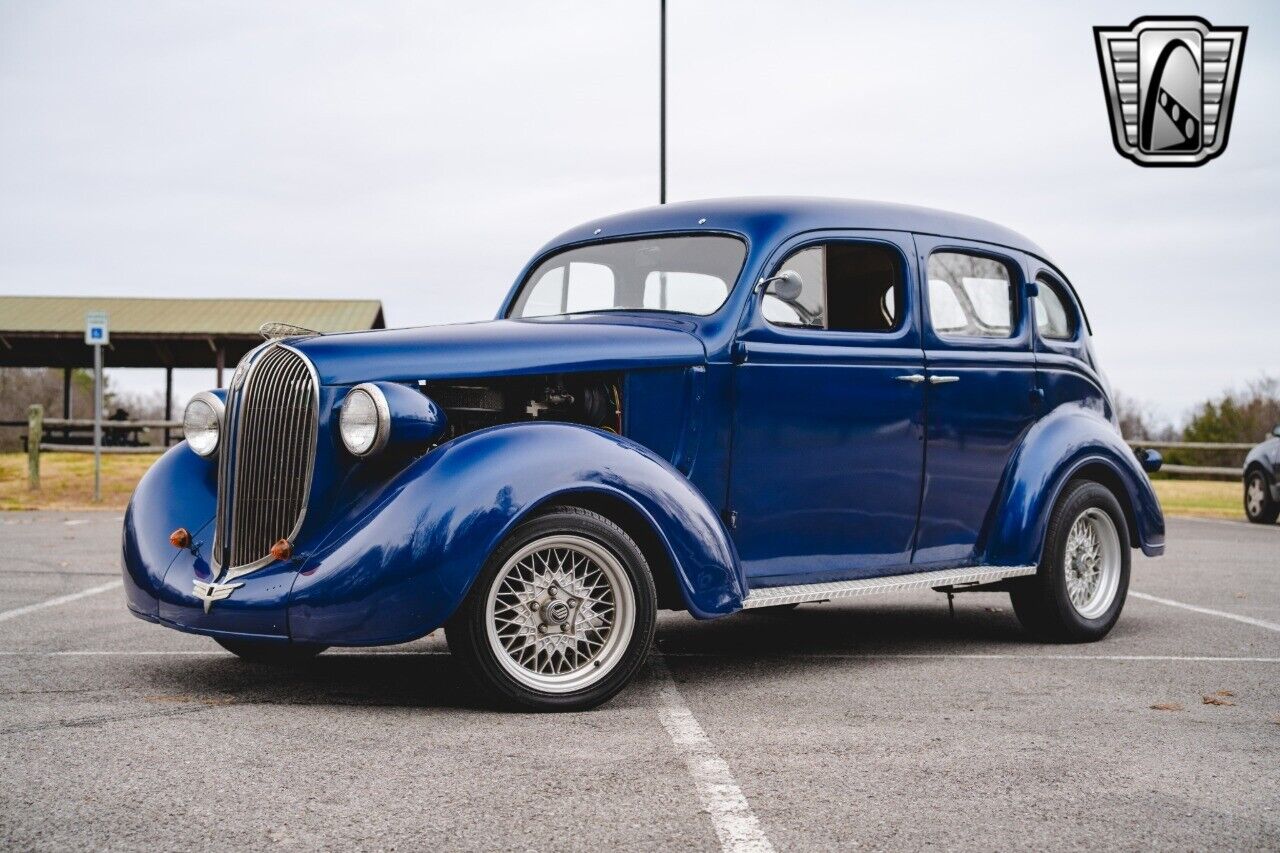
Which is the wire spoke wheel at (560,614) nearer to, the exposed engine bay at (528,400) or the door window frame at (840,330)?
the exposed engine bay at (528,400)

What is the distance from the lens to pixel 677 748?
13.8 ft

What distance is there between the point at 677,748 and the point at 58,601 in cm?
509

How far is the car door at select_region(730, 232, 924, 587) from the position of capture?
557 cm

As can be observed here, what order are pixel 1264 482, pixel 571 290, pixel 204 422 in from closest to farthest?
1. pixel 204 422
2. pixel 571 290
3. pixel 1264 482

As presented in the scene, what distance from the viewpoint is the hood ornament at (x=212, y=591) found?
15.6 ft

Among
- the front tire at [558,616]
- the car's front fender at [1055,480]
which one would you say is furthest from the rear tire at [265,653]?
the car's front fender at [1055,480]

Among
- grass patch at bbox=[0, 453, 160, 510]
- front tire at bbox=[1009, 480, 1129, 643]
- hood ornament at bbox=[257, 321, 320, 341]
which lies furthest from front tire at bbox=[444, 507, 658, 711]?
grass patch at bbox=[0, 453, 160, 510]

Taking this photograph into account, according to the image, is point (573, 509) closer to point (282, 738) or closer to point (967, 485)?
point (282, 738)

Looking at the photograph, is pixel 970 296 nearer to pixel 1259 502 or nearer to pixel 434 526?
pixel 434 526

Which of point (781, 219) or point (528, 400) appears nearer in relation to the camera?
point (528, 400)

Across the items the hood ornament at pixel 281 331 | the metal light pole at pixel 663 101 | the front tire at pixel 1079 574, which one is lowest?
the front tire at pixel 1079 574

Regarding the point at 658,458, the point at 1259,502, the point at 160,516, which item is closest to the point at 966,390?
the point at 658,458

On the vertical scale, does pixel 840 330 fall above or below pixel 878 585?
above

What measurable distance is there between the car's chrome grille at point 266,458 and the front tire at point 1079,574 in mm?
3785
